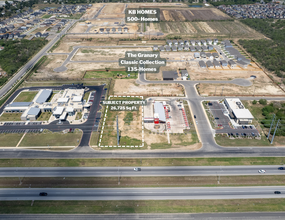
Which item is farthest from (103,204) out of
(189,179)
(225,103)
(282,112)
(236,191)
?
(282,112)

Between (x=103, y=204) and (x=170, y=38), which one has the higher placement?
(x=170, y=38)

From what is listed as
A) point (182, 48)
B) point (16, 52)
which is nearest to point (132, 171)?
point (182, 48)

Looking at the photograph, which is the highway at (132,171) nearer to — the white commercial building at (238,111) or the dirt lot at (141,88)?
the white commercial building at (238,111)

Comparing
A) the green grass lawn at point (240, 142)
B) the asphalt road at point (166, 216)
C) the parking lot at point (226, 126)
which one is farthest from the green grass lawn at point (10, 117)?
the parking lot at point (226, 126)

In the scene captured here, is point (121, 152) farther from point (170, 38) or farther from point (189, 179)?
point (170, 38)

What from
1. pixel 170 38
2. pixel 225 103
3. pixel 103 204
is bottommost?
pixel 103 204
